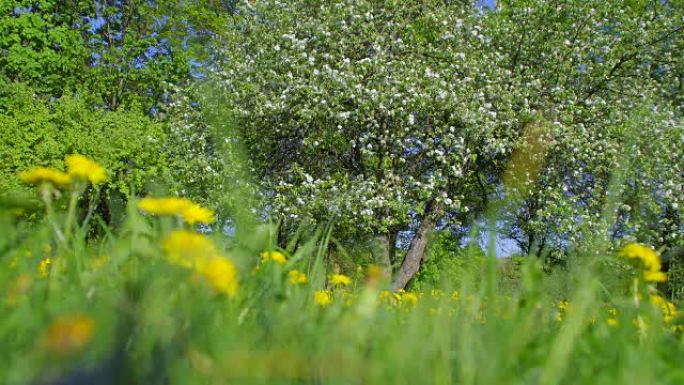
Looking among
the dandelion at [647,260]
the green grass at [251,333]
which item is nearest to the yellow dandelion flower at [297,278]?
the green grass at [251,333]

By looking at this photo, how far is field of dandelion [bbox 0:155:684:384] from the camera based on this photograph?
2.91 ft

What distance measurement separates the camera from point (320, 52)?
1323cm

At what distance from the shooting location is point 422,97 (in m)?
12.3

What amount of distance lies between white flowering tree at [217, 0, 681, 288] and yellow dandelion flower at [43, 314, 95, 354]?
10915mm

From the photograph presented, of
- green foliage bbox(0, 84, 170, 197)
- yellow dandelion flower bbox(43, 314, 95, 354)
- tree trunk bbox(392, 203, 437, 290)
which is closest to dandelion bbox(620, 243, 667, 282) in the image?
yellow dandelion flower bbox(43, 314, 95, 354)

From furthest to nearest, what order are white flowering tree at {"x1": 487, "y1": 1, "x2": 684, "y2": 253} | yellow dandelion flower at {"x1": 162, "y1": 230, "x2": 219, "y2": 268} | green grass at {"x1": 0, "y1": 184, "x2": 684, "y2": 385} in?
1. white flowering tree at {"x1": 487, "y1": 1, "x2": 684, "y2": 253}
2. yellow dandelion flower at {"x1": 162, "y1": 230, "x2": 219, "y2": 268}
3. green grass at {"x1": 0, "y1": 184, "x2": 684, "y2": 385}

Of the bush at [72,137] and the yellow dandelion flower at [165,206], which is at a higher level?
the bush at [72,137]

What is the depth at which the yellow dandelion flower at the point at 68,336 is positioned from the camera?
67 cm

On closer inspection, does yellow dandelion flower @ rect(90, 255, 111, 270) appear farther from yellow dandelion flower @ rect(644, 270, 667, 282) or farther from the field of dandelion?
yellow dandelion flower @ rect(644, 270, 667, 282)

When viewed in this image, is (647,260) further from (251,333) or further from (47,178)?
(47,178)

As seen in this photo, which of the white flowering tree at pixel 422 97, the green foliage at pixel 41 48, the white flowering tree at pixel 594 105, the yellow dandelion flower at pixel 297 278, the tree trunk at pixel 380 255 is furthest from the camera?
the green foliage at pixel 41 48

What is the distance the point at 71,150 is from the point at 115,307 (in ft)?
67.4

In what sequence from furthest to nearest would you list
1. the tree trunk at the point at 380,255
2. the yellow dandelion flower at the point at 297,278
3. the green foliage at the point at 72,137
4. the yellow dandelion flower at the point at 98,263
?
the green foliage at the point at 72,137 → the tree trunk at the point at 380,255 → the yellow dandelion flower at the point at 297,278 → the yellow dandelion flower at the point at 98,263

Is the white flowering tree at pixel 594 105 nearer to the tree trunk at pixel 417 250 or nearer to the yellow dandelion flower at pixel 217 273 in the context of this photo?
the tree trunk at pixel 417 250
